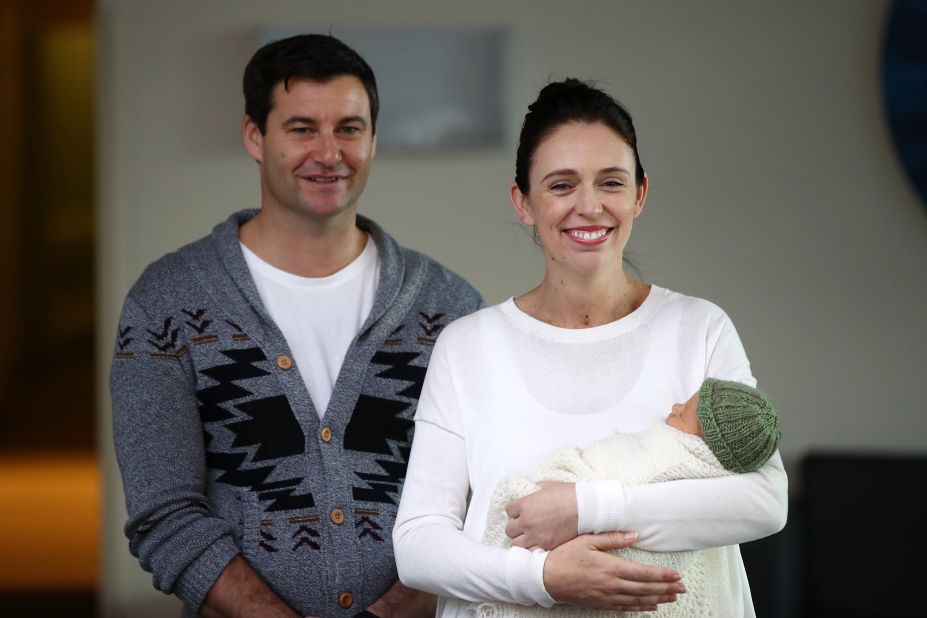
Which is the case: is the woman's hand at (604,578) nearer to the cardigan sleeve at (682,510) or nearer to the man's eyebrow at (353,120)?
the cardigan sleeve at (682,510)

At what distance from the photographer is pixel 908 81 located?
11.3 ft

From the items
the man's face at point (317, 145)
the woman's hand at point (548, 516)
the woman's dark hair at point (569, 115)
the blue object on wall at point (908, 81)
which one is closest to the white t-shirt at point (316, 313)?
the man's face at point (317, 145)

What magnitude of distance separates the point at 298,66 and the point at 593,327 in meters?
0.72

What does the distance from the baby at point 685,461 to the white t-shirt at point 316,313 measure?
21.0 inches

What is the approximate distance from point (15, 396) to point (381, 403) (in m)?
7.07

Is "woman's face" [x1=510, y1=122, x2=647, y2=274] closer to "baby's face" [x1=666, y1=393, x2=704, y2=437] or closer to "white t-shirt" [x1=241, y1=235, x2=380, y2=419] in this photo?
"baby's face" [x1=666, y1=393, x2=704, y2=437]

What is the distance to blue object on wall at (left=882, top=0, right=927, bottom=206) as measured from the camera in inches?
135

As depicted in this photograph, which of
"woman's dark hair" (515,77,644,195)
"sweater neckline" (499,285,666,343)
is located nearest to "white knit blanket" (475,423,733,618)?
"sweater neckline" (499,285,666,343)

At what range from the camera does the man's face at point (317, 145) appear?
204 centimetres

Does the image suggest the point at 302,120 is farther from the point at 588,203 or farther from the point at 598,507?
the point at 598,507

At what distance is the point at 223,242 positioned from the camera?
2117 mm

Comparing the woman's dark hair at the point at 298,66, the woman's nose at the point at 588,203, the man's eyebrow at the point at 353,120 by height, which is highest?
the woman's dark hair at the point at 298,66

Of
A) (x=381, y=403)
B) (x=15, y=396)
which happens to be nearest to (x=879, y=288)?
(x=381, y=403)

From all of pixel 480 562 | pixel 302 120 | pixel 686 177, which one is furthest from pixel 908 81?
pixel 480 562
